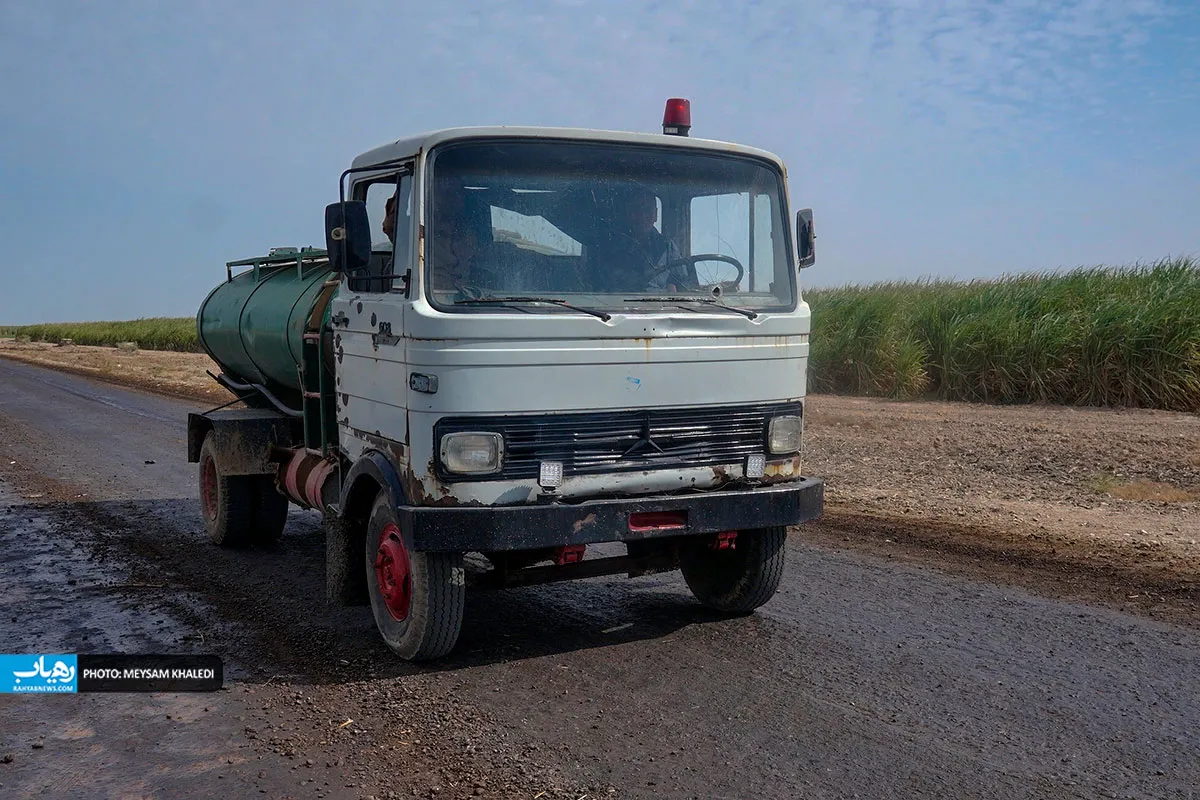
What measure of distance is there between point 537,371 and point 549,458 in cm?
41

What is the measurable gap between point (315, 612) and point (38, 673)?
1.48 meters

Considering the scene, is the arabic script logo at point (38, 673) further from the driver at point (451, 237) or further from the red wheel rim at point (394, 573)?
the driver at point (451, 237)

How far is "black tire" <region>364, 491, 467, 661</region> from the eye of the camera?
5.30 meters

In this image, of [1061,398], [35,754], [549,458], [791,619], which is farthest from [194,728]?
[1061,398]

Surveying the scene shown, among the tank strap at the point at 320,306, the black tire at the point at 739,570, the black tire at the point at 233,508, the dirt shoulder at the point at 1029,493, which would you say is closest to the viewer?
the black tire at the point at 739,570

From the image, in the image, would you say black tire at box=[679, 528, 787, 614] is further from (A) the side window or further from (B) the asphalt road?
(A) the side window

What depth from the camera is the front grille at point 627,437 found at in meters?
5.17

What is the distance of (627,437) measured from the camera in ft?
17.7

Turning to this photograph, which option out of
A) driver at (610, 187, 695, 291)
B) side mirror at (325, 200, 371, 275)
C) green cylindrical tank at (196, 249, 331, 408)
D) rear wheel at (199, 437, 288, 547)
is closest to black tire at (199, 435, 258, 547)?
rear wheel at (199, 437, 288, 547)

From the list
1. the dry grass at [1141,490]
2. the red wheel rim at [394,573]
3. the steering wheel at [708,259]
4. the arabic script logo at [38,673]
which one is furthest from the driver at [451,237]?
the dry grass at [1141,490]

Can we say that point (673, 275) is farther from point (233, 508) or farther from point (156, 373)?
point (156, 373)

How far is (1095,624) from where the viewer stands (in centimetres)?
596

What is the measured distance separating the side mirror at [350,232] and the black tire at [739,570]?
2224 millimetres

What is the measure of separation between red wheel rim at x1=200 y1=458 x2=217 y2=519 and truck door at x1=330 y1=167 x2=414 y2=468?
276 centimetres
